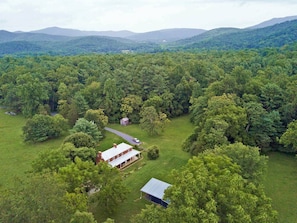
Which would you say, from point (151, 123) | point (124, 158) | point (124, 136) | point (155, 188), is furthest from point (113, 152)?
point (151, 123)

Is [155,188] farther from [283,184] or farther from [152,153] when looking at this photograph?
[283,184]

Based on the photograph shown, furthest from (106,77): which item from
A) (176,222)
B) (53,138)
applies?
(176,222)

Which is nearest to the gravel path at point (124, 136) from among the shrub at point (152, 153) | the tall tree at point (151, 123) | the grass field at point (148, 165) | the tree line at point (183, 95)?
the grass field at point (148, 165)

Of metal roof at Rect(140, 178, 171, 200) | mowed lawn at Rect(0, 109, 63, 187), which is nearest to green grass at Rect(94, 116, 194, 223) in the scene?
metal roof at Rect(140, 178, 171, 200)

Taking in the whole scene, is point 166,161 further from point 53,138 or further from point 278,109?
point 53,138

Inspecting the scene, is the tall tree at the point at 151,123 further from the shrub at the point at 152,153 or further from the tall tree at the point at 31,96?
the tall tree at the point at 31,96

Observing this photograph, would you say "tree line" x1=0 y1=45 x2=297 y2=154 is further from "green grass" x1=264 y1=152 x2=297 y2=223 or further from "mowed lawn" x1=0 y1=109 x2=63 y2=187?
"mowed lawn" x1=0 y1=109 x2=63 y2=187
